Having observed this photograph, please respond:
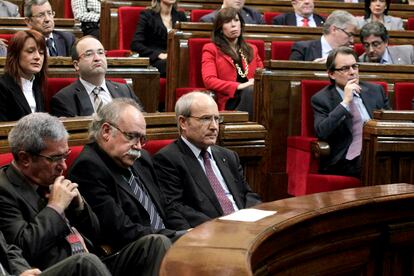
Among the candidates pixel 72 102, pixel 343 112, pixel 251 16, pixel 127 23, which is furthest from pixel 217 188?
pixel 251 16

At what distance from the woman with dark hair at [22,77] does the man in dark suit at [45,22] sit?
28.8 inches

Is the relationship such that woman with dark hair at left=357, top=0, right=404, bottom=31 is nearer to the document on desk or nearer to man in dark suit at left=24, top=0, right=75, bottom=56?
man in dark suit at left=24, top=0, right=75, bottom=56

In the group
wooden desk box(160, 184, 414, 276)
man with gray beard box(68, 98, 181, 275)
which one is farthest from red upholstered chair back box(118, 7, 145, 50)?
wooden desk box(160, 184, 414, 276)

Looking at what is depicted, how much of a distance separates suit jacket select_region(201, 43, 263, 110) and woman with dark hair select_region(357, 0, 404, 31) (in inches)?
36.4

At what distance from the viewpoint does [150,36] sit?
3.94 meters

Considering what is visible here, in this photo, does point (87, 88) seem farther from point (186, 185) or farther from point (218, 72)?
point (218, 72)

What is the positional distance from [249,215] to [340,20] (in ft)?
6.69

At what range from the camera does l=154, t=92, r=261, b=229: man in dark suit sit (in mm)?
2264

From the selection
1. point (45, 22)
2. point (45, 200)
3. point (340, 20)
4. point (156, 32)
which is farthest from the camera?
point (156, 32)

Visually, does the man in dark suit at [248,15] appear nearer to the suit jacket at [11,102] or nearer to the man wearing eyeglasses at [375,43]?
the man wearing eyeglasses at [375,43]

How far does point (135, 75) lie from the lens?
311 cm

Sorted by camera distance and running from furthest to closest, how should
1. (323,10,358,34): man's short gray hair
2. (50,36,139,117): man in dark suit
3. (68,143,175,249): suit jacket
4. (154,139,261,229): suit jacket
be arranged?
(323,10,358,34): man's short gray hair → (50,36,139,117): man in dark suit → (154,139,261,229): suit jacket → (68,143,175,249): suit jacket

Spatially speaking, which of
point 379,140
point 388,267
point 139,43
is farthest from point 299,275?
point 139,43

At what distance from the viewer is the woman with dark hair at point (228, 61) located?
343 centimetres
